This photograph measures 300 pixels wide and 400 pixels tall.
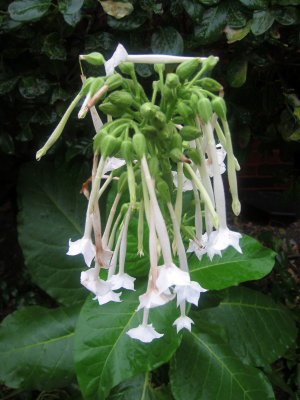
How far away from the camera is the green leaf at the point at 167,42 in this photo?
1.16 m

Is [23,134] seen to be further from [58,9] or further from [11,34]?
[58,9]

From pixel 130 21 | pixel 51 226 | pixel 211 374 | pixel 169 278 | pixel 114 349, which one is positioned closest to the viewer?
pixel 169 278

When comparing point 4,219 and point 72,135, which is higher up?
point 72,135

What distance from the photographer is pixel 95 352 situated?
1.04 meters

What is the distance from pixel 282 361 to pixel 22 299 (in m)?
1.25

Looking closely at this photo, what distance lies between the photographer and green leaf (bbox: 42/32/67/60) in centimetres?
118

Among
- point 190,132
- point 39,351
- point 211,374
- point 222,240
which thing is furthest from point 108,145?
point 39,351

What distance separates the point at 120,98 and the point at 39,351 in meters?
1.07

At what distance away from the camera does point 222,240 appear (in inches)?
26.7

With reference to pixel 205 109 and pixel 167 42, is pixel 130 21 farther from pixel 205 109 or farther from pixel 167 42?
pixel 205 109

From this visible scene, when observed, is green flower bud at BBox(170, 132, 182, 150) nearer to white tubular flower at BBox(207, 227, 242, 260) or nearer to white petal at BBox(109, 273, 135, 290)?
white tubular flower at BBox(207, 227, 242, 260)

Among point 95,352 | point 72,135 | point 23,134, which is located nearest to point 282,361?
point 95,352

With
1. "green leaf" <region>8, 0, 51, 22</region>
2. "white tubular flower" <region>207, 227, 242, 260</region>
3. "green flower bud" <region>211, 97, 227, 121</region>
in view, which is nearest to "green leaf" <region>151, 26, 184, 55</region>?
"green leaf" <region>8, 0, 51, 22</region>

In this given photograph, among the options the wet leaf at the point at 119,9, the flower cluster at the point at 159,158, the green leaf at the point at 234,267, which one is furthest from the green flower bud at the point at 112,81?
the green leaf at the point at 234,267
